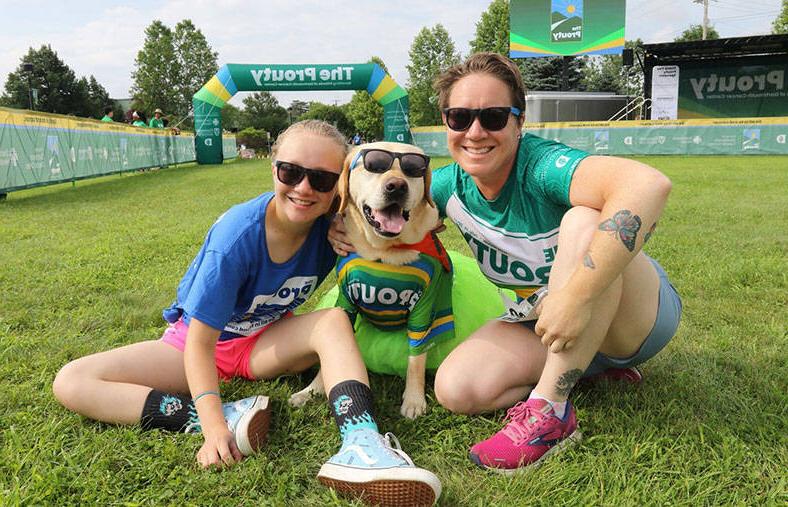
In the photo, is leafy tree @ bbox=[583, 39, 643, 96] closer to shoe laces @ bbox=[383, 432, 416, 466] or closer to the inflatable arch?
the inflatable arch

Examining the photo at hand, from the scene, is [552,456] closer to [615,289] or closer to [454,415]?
[454,415]

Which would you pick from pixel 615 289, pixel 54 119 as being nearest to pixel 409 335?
pixel 615 289

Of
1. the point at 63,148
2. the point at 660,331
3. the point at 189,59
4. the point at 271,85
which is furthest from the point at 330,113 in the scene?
the point at 660,331

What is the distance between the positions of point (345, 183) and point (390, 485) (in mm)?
1256

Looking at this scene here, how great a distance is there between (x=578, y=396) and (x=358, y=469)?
1126 millimetres

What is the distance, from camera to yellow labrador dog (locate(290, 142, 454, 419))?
7.77 ft

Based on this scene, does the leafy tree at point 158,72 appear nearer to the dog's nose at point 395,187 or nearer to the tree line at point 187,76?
the tree line at point 187,76

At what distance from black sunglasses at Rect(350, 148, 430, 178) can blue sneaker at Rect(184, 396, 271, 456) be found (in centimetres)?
106

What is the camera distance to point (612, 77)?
139ft

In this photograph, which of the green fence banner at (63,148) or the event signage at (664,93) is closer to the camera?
the green fence banner at (63,148)

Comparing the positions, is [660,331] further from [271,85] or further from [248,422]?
[271,85]

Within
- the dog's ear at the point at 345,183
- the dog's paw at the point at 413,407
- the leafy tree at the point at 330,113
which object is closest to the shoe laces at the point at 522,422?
the dog's paw at the point at 413,407

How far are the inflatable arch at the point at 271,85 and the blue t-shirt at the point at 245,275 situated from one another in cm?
1851

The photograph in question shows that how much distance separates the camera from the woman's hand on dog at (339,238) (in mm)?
2489
